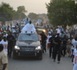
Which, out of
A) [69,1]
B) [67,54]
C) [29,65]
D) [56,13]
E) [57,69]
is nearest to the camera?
[57,69]

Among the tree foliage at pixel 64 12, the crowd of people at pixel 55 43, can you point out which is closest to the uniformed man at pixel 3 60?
the crowd of people at pixel 55 43

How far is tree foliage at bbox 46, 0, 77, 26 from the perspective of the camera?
1967 inches

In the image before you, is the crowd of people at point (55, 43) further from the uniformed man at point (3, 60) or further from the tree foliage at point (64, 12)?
the tree foliage at point (64, 12)

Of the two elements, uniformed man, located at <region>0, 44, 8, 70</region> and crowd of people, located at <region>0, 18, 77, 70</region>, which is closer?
uniformed man, located at <region>0, 44, 8, 70</region>

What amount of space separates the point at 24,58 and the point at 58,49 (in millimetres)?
3150

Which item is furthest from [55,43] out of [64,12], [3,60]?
[64,12]

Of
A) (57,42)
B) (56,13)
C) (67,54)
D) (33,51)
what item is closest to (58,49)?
(57,42)

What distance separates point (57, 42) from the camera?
735 inches

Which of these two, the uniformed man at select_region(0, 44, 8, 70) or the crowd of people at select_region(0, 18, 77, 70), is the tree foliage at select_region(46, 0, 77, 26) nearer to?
the crowd of people at select_region(0, 18, 77, 70)

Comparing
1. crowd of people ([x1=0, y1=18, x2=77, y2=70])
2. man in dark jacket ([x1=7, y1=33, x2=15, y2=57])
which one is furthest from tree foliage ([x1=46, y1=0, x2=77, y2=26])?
man in dark jacket ([x1=7, y1=33, x2=15, y2=57])

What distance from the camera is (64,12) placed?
54188 mm

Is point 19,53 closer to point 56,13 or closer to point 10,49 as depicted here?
point 10,49

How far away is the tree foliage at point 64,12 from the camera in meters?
50.0

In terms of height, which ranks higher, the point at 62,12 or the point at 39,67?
the point at 62,12
